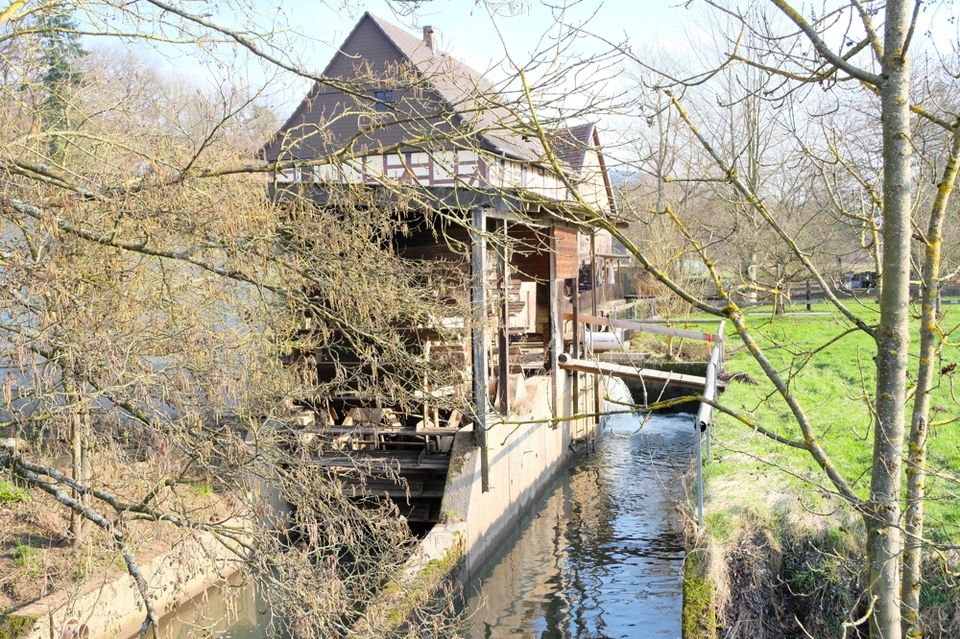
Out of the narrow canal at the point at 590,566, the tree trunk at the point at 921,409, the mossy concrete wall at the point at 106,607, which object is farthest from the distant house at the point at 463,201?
the mossy concrete wall at the point at 106,607

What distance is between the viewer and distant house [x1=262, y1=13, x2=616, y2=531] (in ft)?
17.7

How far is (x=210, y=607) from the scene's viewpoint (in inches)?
351

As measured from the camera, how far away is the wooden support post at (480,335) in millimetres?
8703

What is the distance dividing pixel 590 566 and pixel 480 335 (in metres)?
3.33

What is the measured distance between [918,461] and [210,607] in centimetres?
797

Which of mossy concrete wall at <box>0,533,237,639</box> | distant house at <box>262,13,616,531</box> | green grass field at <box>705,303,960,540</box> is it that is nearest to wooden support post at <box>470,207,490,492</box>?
distant house at <box>262,13,616,531</box>

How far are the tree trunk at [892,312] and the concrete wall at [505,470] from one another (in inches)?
165

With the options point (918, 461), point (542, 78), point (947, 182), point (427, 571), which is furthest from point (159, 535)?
point (947, 182)

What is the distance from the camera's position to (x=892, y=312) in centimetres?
277

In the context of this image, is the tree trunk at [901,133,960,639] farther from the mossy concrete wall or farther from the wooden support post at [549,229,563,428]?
the wooden support post at [549,229,563,428]

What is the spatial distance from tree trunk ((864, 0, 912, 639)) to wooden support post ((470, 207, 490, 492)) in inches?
230

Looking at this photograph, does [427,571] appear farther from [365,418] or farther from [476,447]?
[365,418]

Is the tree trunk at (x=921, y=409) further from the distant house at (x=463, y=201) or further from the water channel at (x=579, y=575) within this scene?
the water channel at (x=579, y=575)

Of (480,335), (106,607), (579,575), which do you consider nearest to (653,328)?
(480,335)
